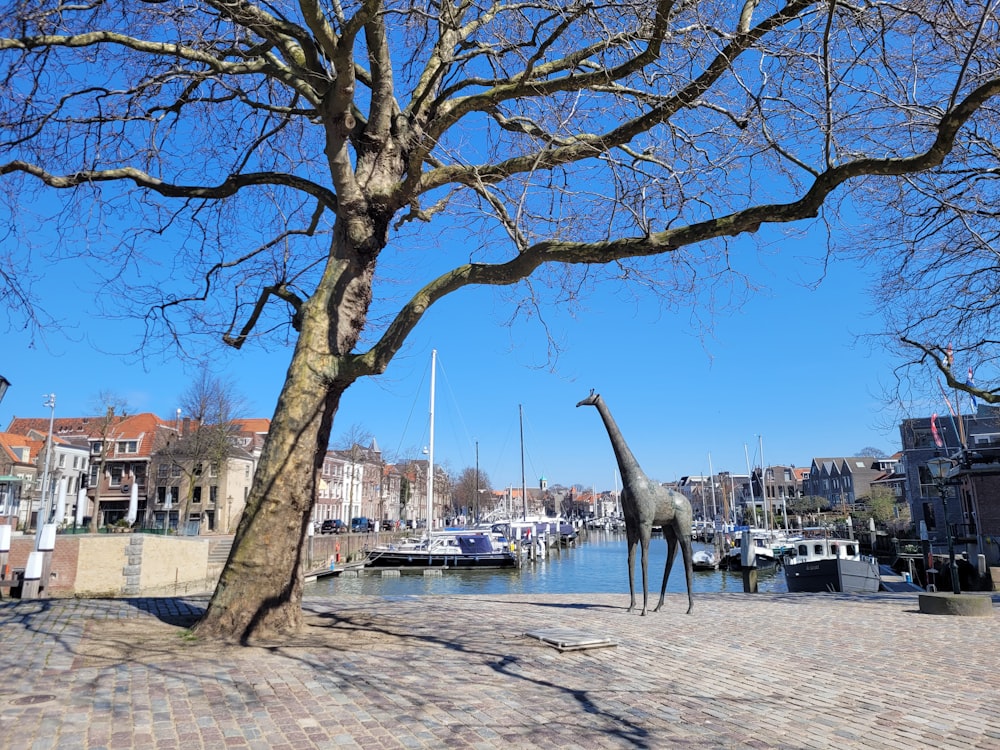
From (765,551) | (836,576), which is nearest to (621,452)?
(836,576)

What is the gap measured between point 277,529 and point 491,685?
10.1ft

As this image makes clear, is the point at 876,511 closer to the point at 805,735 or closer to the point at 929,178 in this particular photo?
the point at 929,178

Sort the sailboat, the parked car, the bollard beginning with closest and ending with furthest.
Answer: the bollard < the sailboat < the parked car

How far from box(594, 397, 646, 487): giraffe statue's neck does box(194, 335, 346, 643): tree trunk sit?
4.61m

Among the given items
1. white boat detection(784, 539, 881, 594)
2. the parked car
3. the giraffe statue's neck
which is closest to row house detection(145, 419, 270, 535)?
the parked car

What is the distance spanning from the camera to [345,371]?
311 inches

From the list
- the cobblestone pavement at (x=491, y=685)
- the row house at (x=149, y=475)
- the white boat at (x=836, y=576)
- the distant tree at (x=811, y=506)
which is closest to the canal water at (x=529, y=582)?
the white boat at (x=836, y=576)

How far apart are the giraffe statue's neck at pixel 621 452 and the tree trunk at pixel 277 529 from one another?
15.1ft

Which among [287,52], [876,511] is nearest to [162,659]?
[287,52]

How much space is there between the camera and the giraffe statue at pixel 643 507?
10.1 metres

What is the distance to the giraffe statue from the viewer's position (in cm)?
1008

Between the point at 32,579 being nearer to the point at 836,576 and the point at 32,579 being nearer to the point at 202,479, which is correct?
the point at 836,576

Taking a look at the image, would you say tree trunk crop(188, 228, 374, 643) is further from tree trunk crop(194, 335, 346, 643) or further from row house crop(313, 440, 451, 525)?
row house crop(313, 440, 451, 525)

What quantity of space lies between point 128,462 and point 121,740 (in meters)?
62.6
